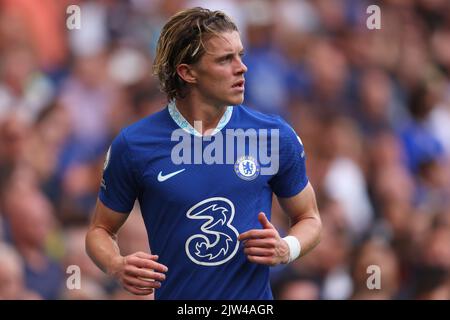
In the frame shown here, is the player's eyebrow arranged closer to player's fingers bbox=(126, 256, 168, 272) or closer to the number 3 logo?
the number 3 logo

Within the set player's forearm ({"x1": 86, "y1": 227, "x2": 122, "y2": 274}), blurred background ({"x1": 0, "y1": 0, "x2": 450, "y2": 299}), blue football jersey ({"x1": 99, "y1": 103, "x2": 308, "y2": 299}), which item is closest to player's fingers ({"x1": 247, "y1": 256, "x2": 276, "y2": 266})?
blue football jersey ({"x1": 99, "y1": 103, "x2": 308, "y2": 299})

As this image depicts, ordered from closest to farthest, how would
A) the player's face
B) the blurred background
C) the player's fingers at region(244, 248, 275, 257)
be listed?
the player's fingers at region(244, 248, 275, 257), the player's face, the blurred background

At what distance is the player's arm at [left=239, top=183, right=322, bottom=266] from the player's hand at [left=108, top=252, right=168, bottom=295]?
35 centimetres

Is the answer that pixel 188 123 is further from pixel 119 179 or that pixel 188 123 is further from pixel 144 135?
pixel 119 179

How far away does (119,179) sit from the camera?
14.7ft

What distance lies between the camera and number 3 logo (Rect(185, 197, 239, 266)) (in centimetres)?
437

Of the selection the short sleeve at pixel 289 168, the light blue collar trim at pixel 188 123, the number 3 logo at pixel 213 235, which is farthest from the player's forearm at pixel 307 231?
the light blue collar trim at pixel 188 123

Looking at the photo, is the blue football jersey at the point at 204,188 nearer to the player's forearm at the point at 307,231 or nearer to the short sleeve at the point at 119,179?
the short sleeve at the point at 119,179

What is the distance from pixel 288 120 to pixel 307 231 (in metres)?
3.49

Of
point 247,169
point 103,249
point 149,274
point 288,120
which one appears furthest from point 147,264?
point 288,120

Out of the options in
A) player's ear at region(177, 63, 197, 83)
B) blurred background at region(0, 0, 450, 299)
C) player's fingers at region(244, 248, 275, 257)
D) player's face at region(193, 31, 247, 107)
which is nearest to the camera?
player's fingers at region(244, 248, 275, 257)

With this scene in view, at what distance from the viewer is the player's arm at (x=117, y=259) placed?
13.7 feet
